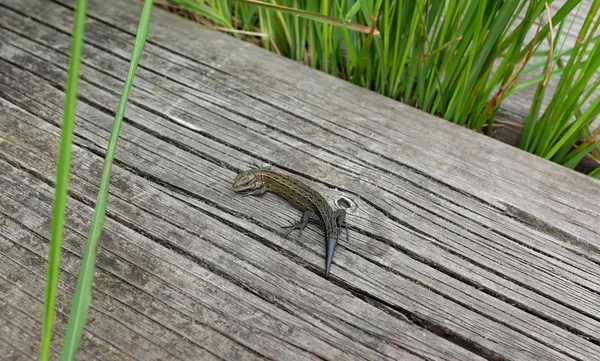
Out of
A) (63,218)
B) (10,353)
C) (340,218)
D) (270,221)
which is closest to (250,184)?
(270,221)

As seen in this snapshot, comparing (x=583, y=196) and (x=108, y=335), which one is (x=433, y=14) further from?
(x=108, y=335)

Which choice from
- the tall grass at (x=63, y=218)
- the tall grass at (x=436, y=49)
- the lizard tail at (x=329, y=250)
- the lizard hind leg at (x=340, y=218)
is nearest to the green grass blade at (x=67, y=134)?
the tall grass at (x=63, y=218)

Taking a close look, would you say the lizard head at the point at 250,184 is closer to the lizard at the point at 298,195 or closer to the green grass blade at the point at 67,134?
the lizard at the point at 298,195

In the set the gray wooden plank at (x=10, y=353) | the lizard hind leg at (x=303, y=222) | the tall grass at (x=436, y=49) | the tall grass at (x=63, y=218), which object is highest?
the tall grass at (x=63, y=218)

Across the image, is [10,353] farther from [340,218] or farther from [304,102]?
[304,102]

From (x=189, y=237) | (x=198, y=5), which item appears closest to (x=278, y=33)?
(x=198, y=5)

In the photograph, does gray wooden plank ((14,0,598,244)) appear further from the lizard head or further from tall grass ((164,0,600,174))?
the lizard head

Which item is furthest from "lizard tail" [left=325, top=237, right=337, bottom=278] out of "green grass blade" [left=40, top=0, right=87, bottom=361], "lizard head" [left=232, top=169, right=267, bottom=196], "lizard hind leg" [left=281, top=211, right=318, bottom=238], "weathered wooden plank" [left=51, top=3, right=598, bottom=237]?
"green grass blade" [left=40, top=0, right=87, bottom=361]
